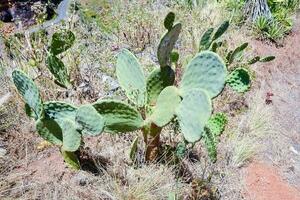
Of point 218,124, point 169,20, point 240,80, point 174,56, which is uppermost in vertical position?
point 169,20

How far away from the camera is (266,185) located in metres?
3.35

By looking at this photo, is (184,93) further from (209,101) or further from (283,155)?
(283,155)

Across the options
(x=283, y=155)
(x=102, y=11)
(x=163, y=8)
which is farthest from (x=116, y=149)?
(x=102, y=11)

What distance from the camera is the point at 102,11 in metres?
6.23

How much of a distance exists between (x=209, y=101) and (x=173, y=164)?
36.4 inches

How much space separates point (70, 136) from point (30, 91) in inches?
15.6

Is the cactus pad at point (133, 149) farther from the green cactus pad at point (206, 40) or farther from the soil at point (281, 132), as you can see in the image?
the green cactus pad at point (206, 40)

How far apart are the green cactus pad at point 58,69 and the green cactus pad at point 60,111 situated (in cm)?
76

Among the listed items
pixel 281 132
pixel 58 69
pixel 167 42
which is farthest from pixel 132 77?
pixel 281 132

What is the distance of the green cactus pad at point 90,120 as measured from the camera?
2502 mm

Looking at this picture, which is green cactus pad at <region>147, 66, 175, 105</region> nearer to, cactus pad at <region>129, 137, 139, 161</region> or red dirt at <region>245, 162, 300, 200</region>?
cactus pad at <region>129, 137, 139, 161</region>

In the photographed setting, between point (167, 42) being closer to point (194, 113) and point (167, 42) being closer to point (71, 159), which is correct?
point (194, 113)

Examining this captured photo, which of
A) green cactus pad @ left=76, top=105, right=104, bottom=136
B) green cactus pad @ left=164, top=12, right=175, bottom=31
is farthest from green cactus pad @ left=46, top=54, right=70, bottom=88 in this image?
green cactus pad @ left=164, top=12, right=175, bottom=31

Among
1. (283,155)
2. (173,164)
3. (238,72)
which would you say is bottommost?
(283,155)
